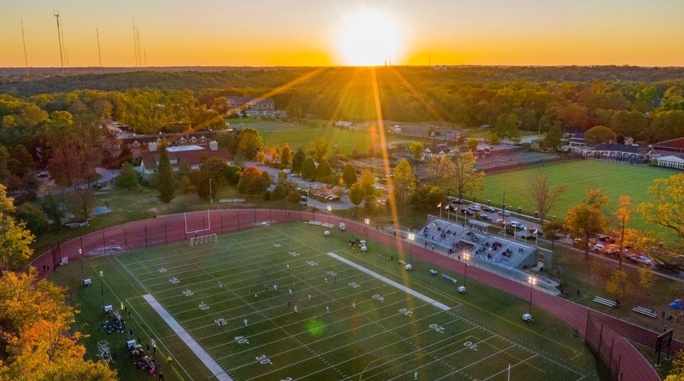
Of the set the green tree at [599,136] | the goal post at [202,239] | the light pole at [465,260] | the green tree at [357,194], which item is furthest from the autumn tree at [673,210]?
the green tree at [599,136]

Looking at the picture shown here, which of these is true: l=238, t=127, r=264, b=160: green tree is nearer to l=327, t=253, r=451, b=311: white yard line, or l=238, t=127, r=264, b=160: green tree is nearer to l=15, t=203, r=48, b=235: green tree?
l=15, t=203, r=48, b=235: green tree

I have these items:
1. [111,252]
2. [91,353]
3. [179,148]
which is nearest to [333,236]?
[111,252]

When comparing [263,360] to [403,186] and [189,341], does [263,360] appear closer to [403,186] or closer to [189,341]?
[189,341]

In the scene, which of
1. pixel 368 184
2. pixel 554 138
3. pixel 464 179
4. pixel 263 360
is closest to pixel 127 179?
pixel 368 184

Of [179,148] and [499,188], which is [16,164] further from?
[499,188]

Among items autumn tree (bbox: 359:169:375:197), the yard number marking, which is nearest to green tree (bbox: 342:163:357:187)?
autumn tree (bbox: 359:169:375:197)
